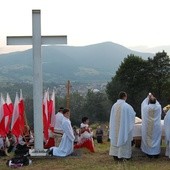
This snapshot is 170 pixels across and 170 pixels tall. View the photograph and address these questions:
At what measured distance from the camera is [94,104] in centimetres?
6147

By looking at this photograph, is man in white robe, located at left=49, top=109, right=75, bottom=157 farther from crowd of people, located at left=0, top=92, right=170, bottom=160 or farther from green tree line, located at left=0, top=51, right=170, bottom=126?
green tree line, located at left=0, top=51, right=170, bottom=126

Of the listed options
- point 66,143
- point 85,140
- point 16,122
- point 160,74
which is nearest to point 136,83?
point 160,74

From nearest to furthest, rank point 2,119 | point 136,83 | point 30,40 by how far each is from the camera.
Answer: point 30,40, point 2,119, point 136,83

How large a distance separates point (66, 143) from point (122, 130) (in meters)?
1.98

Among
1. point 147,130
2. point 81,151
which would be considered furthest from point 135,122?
point 81,151

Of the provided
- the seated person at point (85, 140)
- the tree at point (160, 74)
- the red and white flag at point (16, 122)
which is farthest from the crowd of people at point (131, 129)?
the tree at point (160, 74)

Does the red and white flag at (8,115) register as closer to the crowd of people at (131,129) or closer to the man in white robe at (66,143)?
the man in white robe at (66,143)

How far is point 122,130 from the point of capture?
14305 millimetres

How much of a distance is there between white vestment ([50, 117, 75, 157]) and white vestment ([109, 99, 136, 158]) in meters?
1.44

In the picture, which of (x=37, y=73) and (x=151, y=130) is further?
(x=37, y=73)

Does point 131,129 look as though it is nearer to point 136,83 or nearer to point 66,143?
point 66,143

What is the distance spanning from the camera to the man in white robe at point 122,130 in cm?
1420

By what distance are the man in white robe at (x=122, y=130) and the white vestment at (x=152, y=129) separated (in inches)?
20.4

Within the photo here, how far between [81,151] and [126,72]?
40.2m
